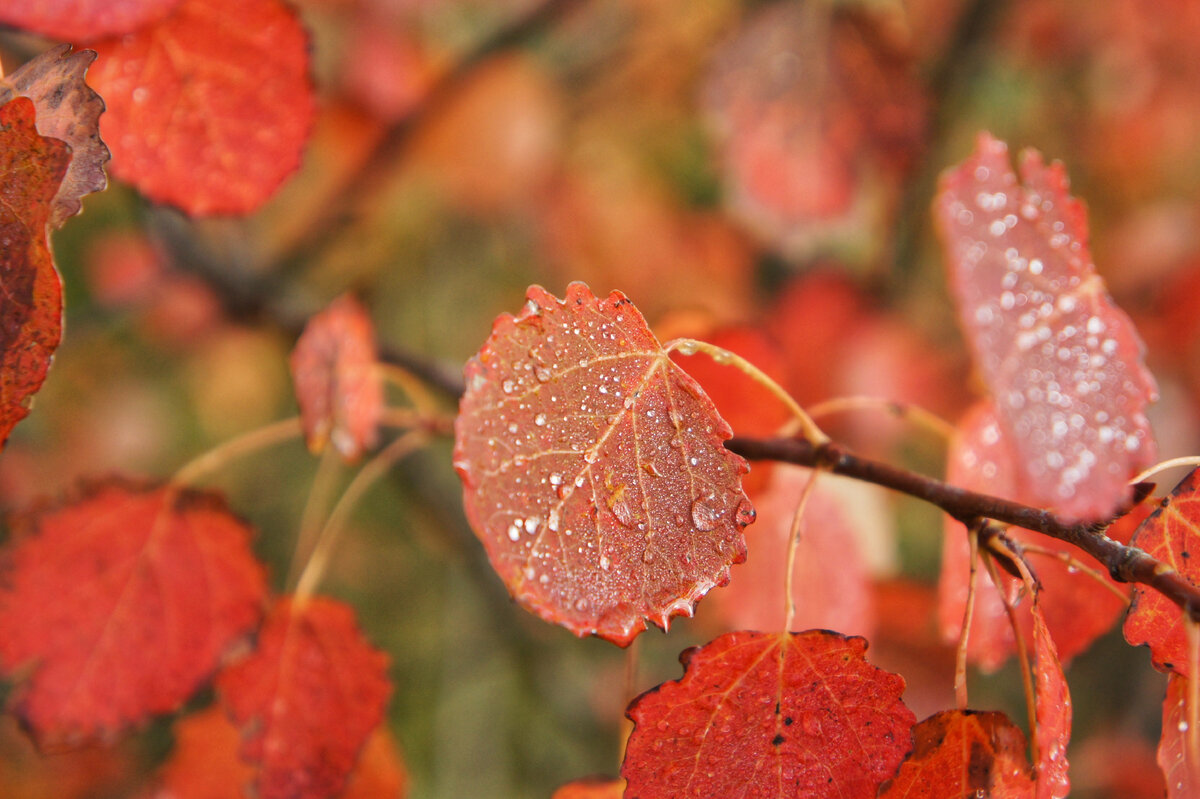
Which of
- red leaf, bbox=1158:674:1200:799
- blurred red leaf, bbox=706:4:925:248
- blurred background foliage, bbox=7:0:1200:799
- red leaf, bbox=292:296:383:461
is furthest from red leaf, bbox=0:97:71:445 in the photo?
blurred red leaf, bbox=706:4:925:248

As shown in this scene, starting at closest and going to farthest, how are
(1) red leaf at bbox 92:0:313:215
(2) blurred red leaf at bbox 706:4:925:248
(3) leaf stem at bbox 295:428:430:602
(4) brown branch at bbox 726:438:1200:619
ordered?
(4) brown branch at bbox 726:438:1200:619 → (1) red leaf at bbox 92:0:313:215 → (3) leaf stem at bbox 295:428:430:602 → (2) blurred red leaf at bbox 706:4:925:248

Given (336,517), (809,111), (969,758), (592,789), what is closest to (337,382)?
(336,517)

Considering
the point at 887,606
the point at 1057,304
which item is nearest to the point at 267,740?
the point at 1057,304

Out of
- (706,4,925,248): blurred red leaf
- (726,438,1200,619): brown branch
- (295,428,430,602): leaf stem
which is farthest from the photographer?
(706,4,925,248): blurred red leaf

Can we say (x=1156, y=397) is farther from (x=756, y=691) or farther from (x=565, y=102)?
(x=565, y=102)

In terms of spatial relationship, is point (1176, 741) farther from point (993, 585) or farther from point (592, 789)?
point (592, 789)

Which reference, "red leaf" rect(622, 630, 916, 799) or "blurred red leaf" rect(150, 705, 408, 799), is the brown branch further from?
"blurred red leaf" rect(150, 705, 408, 799)
